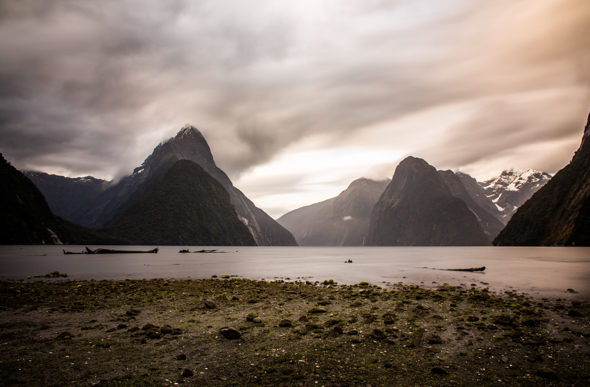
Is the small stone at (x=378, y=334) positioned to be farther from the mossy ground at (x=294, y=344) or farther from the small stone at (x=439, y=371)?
the small stone at (x=439, y=371)

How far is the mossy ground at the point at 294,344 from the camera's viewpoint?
8.69 meters

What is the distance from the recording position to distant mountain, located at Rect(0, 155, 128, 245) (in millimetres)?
161750

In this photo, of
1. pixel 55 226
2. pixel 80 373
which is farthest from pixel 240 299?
pixel 55 226

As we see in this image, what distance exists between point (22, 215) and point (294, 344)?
708ft

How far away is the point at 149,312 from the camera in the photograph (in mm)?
17094

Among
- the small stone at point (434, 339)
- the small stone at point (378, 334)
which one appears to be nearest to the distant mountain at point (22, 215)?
the small stone at point (378, 334)

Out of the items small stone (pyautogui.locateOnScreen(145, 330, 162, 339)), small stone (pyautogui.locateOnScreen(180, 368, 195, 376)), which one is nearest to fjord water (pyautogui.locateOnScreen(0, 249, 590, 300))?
small stone (pyautogui.locateOnScreen(145, 330, 162, 339))

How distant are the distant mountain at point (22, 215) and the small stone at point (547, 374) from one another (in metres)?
214

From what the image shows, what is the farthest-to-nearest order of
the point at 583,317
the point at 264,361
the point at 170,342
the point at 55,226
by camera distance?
the point at 55,226 < the point at 583,317 < the point at 170,342 < the point at 264,361

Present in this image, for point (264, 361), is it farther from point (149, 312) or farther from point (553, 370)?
point (149, 312)

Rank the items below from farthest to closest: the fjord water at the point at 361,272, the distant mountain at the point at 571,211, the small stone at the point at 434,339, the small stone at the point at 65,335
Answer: the distant mountain at the point at 571,211, the fjord water at the point at 361,272, the small stone at the point at 65,335, the small stone at the point at 434,339

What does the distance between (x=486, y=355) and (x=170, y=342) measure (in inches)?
437

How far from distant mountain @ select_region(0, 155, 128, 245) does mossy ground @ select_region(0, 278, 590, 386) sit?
19182cm

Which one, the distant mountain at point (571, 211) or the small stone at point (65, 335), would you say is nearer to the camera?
the small stone at point (65, 335)
